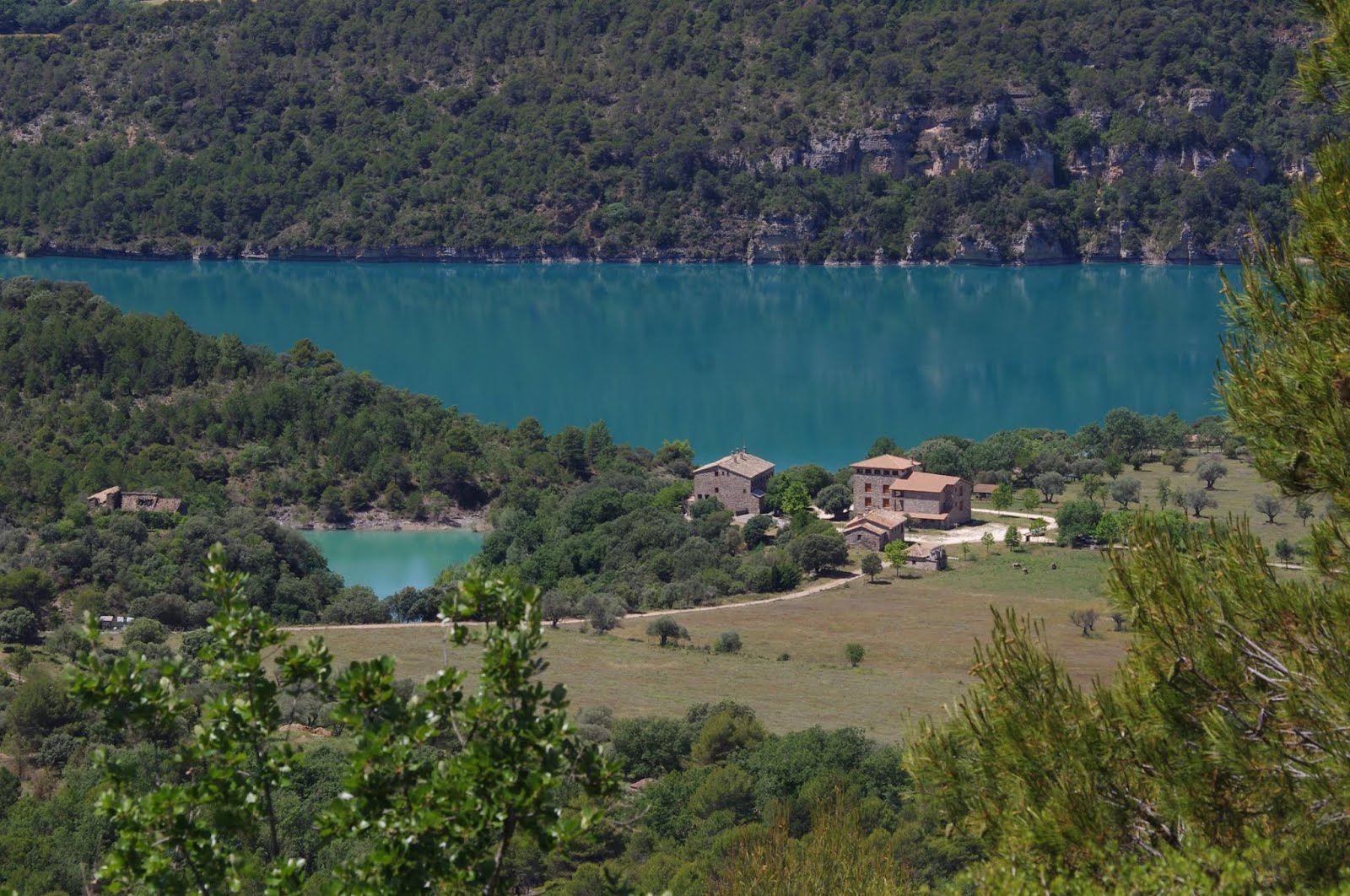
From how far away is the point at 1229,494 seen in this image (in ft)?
116

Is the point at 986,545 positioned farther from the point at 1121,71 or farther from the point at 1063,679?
the point at 1121,71

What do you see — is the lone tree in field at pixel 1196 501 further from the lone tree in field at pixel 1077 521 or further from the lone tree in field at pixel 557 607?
the lone tree in field at pixel 557 607

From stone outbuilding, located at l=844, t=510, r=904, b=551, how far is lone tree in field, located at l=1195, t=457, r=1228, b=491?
24.6 feet

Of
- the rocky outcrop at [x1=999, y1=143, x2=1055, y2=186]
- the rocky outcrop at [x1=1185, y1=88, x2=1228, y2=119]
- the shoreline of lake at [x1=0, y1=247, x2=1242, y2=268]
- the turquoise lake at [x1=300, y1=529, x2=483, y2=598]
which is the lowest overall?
the shoreline of lake at [x1=0, y1=247, x2=1242, y2=268]

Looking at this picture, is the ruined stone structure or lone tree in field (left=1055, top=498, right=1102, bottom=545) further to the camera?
lone tree in field (left=1055, top=498, right=1102, bottom=545)

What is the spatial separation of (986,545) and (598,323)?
49770mm

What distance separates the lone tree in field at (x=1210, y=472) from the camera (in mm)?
35969

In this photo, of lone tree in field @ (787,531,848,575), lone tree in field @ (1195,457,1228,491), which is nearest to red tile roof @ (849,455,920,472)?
lone tree in field @ (787,531,848,575)

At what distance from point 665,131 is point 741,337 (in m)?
49.1

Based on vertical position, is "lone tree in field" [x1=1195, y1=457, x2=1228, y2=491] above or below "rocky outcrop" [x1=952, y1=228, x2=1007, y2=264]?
above

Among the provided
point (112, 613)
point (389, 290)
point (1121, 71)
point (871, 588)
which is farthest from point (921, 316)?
point (112, 613)

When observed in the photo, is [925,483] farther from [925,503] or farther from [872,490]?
[872,490]

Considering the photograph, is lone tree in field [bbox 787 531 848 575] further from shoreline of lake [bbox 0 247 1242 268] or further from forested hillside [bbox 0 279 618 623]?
shoreline of lake [bbox 0 247 1242 268]

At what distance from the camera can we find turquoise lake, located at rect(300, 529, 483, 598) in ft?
107
